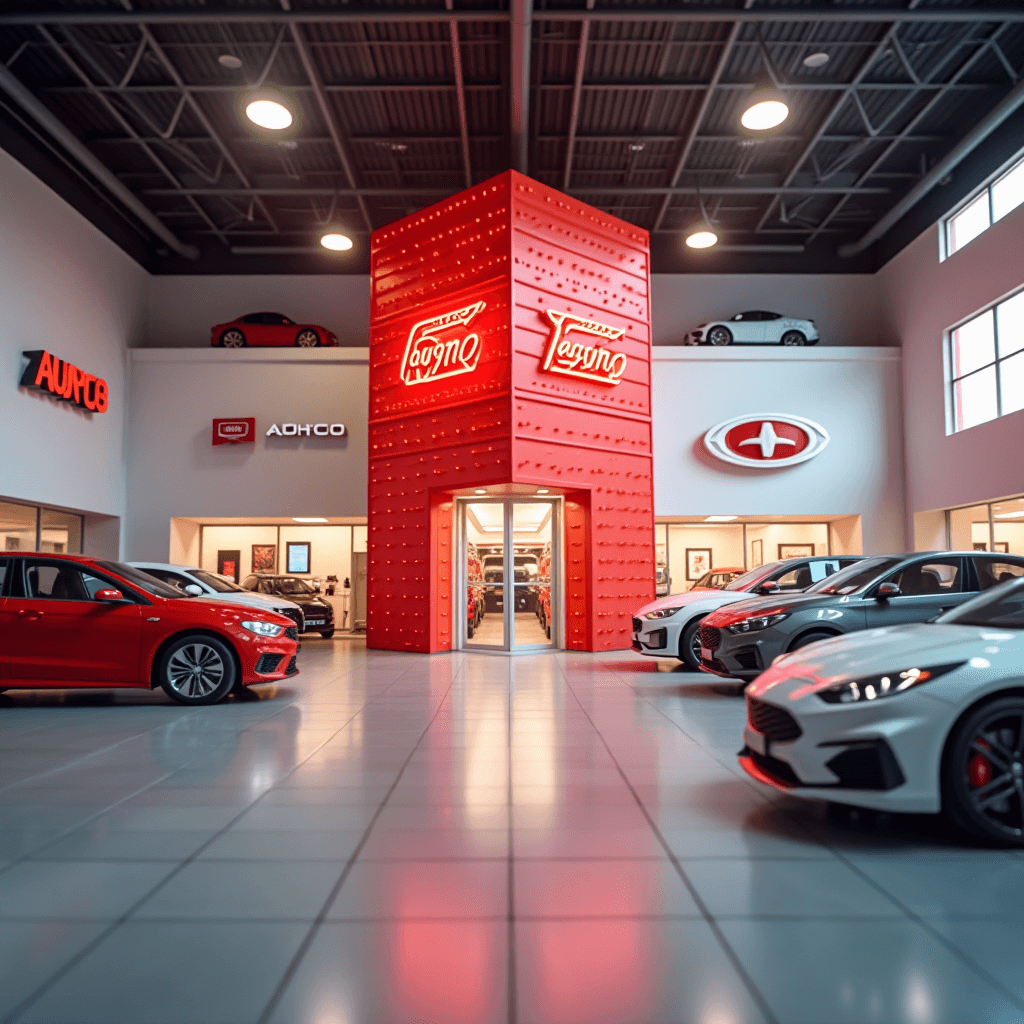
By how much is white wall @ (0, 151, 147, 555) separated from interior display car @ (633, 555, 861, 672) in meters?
10.9

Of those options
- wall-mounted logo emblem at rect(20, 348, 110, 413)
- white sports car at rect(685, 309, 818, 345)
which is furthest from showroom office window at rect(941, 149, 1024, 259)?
wall-mounted logo emblem at rect(20, 348, 110, 413)

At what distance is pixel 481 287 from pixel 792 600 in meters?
7.72

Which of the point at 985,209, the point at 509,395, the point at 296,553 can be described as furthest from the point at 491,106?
the point at 296,553

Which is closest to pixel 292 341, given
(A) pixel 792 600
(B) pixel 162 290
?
(B) pixel 162 290

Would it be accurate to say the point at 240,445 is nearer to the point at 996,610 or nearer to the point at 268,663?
the point at 268,663

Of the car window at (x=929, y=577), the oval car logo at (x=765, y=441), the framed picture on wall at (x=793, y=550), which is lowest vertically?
the car window at (x=929, y=577)

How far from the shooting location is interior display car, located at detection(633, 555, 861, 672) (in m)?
10.3

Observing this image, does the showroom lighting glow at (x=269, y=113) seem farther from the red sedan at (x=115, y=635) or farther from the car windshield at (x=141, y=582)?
the red sedan at (x=115, y=635)

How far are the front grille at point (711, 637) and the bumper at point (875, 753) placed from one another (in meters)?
4.35

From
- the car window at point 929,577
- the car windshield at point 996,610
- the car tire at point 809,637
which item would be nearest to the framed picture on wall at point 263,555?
the car tire at point 809,637

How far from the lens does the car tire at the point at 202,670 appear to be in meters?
7.87

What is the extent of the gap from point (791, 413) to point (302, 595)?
11.3 metres

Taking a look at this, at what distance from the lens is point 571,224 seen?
545 inches

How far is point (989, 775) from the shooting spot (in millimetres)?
3557
